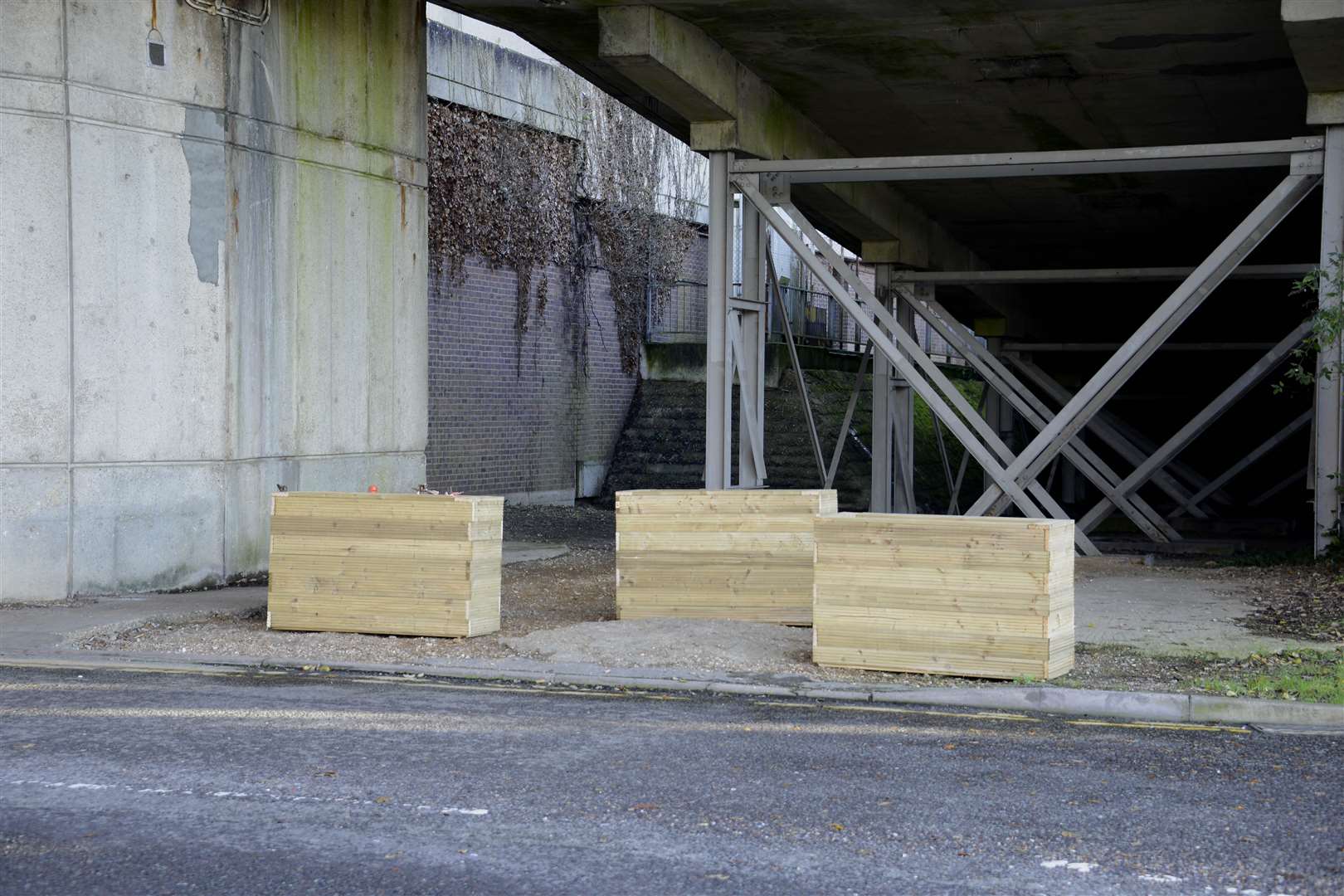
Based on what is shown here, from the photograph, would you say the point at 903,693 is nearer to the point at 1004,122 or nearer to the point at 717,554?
the point at 717,554

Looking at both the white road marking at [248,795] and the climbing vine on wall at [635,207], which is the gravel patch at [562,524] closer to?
the climbing vine on wall at [635,207]

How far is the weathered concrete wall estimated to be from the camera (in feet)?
42.0

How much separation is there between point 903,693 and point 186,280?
8.06 metres

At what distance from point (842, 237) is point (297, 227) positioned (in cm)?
1391

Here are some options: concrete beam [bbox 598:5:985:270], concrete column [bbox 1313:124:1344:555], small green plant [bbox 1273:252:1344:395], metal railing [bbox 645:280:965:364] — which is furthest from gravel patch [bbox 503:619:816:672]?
metal railing [bbox 645:280:965:364]

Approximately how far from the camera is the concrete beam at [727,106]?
15406 mm

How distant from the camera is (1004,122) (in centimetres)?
2034

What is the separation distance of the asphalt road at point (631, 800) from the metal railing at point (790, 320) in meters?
18.9

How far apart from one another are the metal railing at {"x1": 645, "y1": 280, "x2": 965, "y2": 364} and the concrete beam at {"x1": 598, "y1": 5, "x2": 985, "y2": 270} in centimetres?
332

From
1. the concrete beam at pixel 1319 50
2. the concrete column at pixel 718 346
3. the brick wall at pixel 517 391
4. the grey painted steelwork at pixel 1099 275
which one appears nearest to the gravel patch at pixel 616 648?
the concrete column at pixel 718 346

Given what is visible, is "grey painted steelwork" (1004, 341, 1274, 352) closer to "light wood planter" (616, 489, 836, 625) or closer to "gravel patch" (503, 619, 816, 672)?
"light wood planter" (616, 489, 836, 625)

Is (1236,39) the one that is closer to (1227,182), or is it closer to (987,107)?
(987,107)

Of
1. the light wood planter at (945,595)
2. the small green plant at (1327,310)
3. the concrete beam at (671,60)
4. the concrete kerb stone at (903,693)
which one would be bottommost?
the concrete kerb stone at (903,693)

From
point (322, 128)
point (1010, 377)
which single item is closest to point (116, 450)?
point (322, 128)
